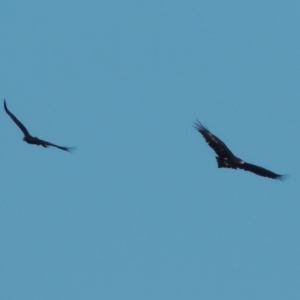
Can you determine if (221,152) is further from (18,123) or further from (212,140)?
(18,123)

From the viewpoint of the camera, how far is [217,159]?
130ft

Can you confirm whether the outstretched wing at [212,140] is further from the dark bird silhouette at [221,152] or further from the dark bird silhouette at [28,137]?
the dark bird silhouette at [28,137]

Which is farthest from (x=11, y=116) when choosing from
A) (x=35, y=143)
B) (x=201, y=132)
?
(x=201, y=132)

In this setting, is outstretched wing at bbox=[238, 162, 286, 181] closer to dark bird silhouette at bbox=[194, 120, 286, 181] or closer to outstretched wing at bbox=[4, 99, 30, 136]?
dark bird silhouette at bbox=[194, 120, 286, 181]

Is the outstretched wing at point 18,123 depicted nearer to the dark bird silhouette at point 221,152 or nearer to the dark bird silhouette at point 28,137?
the dark bird silhouette at point 28,137

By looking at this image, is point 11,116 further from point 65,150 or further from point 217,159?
point 217,159

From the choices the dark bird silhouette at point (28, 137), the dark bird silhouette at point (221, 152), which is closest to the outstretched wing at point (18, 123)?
the dark bird silhouette at point (28, 137)

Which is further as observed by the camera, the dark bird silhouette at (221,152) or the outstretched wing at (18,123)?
the outstretched wing at (18,123)

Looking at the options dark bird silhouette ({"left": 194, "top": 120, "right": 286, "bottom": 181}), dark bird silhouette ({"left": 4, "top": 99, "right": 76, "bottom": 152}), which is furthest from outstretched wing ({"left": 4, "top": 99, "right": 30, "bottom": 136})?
dark bird silhouette ({"left": 194, "top": 120, "right": 286, "bottom": 181})

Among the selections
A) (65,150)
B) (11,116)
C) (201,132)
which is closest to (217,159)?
(201,132)

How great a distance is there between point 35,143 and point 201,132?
735cm

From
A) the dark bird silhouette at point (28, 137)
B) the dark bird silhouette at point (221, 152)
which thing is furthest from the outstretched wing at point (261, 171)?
the dark bird silhouette at point (28, 137)

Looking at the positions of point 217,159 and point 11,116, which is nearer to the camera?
point 217,159

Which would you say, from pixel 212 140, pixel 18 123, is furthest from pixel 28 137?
pixel 212 140
